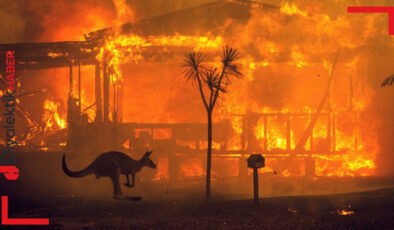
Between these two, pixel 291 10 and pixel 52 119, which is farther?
pixel 52 119

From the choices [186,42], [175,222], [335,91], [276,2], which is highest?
[276,2]

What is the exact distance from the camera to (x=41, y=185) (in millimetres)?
14094

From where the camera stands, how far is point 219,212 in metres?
9.78

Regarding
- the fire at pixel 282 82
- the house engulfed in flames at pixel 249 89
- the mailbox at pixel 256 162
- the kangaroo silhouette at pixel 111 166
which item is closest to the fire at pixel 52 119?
the fire at pixel 282 82

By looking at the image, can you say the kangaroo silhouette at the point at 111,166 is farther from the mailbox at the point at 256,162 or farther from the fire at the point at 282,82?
the fire at the point at 282,82

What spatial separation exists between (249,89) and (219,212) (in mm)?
9119

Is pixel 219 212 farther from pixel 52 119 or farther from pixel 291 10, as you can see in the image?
pixel 52 119

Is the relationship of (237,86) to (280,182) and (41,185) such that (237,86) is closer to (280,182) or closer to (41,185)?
(280,182)

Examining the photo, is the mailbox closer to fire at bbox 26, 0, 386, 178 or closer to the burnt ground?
the burnt ground

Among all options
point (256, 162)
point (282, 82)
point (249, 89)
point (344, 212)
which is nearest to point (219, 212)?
point (256, 162)

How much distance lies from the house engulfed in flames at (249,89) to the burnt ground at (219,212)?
392cm

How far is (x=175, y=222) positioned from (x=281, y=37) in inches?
354

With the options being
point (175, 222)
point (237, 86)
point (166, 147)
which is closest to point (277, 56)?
point (237, 86)

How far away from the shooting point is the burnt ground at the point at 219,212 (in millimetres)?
8625
